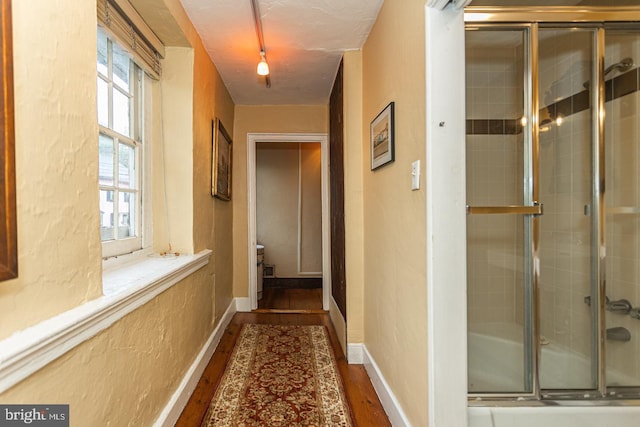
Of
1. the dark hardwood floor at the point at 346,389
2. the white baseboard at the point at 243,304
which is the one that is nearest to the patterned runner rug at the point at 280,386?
the dark hardwood floor at the point at 346,389

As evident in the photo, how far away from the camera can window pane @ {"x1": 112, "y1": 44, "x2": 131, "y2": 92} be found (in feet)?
5.05

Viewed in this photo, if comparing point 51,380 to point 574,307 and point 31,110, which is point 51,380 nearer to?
point 31,110

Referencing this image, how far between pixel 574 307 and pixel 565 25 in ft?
5.33

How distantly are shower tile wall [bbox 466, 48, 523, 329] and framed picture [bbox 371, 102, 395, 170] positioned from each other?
2.45 feet

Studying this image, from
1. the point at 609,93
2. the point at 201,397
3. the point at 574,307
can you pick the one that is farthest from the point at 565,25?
the point at 201,397

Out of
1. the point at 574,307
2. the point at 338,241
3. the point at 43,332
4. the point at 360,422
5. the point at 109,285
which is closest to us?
the point at 43,332

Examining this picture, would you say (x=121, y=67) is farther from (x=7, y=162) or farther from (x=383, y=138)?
(x=383, y=138)

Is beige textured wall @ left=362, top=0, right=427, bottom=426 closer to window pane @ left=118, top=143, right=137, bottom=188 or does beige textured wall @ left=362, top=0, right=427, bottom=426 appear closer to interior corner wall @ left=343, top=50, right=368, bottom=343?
interior corner wall @ left=343, top=50, right=368, bottom=343

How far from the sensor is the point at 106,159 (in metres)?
1.47

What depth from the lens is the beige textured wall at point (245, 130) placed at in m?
3.54

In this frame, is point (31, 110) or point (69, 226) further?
point (69, 226)

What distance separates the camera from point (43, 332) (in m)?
0.75

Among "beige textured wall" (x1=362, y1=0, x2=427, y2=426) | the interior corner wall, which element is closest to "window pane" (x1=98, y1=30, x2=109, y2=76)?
"beige textured wall" (x1=362, y1=0, x2=427, y2=426)

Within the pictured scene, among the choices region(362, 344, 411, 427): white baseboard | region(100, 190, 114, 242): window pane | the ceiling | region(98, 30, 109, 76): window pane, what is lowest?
region(362, 344, 411, 427): white baseboard
